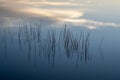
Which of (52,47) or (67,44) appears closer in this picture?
(67,44)

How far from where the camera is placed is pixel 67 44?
16484 mm

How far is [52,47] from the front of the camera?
17766 mm

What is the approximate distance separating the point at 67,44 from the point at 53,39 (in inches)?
54.2

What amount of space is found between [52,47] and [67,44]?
187 cm
